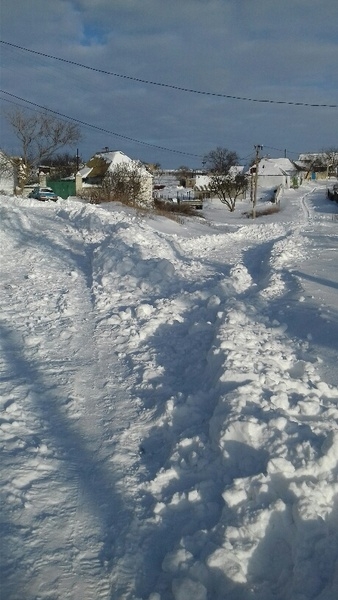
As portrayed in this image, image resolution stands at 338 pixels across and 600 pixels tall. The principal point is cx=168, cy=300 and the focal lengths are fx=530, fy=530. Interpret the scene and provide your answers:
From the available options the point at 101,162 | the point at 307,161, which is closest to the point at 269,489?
the point at 101,162

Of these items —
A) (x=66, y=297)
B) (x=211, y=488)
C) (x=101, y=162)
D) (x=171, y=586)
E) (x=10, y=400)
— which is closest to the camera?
(x=171, y=586)

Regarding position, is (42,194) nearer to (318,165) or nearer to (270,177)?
(270,177)

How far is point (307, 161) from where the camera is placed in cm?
14250

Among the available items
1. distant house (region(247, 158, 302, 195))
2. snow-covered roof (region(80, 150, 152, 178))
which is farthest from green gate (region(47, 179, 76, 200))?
distant house (region(247, 158, 302, 195))

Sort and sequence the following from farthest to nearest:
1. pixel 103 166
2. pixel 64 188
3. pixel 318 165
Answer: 1. pixel 318 165
2. pixel 103 166
3. pixel 64 188

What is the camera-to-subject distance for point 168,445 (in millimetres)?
4918

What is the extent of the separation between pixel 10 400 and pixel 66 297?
4293 mm

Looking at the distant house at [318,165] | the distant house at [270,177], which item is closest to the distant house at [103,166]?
the distant house at [270,177]

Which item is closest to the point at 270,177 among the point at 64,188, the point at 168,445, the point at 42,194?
the point at 64,188

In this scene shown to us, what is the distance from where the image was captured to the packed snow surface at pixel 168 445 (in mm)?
3439

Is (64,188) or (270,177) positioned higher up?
(64,188)

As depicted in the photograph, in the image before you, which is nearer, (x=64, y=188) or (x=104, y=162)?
(x=64, y=188)

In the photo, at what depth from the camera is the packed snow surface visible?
11.3 feet

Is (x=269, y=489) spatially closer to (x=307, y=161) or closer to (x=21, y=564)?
(x=21, y=564)
